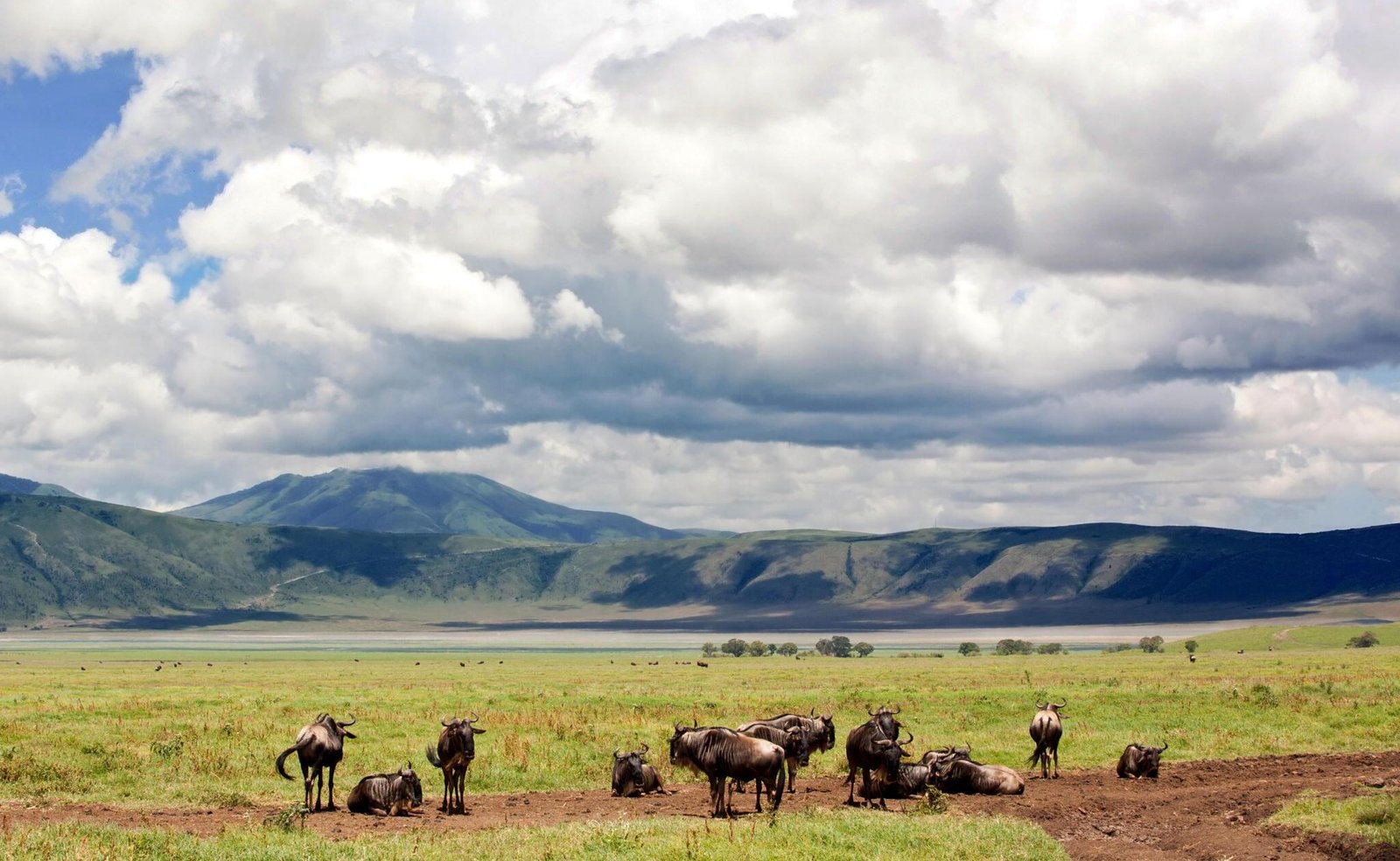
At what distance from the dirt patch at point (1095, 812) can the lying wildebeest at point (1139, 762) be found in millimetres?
354

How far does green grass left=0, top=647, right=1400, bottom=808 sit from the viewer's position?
32.4 m

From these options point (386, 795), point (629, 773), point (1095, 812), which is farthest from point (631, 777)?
point (1095, 812)

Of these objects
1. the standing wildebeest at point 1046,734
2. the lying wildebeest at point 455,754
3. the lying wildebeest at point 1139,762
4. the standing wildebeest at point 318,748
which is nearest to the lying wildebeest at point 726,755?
the lying wildebeest at point 455,754

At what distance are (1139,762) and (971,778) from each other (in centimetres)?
495

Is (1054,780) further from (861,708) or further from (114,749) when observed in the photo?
(114,749)

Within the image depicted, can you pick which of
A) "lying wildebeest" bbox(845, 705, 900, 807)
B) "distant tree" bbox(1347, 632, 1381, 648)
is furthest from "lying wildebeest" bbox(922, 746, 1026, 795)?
"distant tree" bbox(1347, 632, 1381, 648)

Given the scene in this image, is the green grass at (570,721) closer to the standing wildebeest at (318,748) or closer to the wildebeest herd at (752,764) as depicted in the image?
the standing wildebeest at (318,748)

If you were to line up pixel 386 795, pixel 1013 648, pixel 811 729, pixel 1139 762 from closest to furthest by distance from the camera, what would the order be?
pixel 386 795 < pixel 811 729 < pixel 1139 762 < pixel 1013 648

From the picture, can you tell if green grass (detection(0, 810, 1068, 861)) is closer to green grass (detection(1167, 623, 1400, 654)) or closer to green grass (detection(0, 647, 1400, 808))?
green grass (detection(0, 647, 1400, 808))

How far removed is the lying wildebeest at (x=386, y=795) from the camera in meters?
27.4

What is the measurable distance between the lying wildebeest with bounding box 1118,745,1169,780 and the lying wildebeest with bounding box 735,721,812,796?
8.36 meters

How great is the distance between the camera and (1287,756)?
3641 centimetres

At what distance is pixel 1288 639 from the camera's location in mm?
164250

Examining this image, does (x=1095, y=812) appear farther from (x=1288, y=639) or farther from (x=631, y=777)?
(x=1288, y=639)
